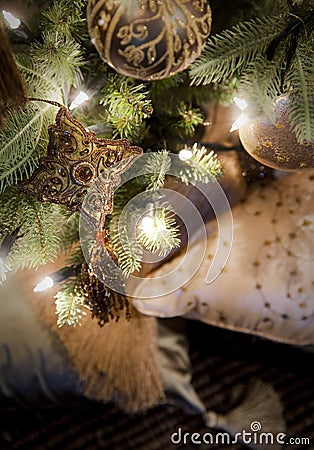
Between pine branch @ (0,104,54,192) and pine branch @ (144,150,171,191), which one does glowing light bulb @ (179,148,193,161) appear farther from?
pine branch @ (0,104,54,192)

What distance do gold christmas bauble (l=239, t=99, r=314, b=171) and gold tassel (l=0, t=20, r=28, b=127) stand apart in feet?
0.74

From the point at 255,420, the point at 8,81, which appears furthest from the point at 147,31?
the point at 255,420

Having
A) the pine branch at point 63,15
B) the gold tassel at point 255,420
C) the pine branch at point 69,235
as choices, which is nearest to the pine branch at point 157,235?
the pine branch at point 69,235

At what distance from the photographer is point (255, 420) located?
2.56 ft

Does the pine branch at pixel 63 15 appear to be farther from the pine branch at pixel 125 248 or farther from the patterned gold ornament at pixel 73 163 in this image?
the pine branch at pixel 125 248

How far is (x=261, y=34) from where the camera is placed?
1.71 feet

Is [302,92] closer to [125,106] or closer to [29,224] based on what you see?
[125,106]

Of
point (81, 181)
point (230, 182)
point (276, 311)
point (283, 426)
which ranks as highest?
point (81, 181)

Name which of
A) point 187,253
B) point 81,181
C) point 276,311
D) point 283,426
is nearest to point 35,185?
point 81,181

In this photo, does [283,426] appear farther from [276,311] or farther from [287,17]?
[287,17]

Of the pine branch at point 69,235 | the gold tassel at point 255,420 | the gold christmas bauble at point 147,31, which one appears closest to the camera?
the gold christmas bauble at point 147,31

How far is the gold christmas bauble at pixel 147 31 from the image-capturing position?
0.43 meters

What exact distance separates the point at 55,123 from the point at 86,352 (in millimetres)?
308

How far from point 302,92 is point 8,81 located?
0.26m
